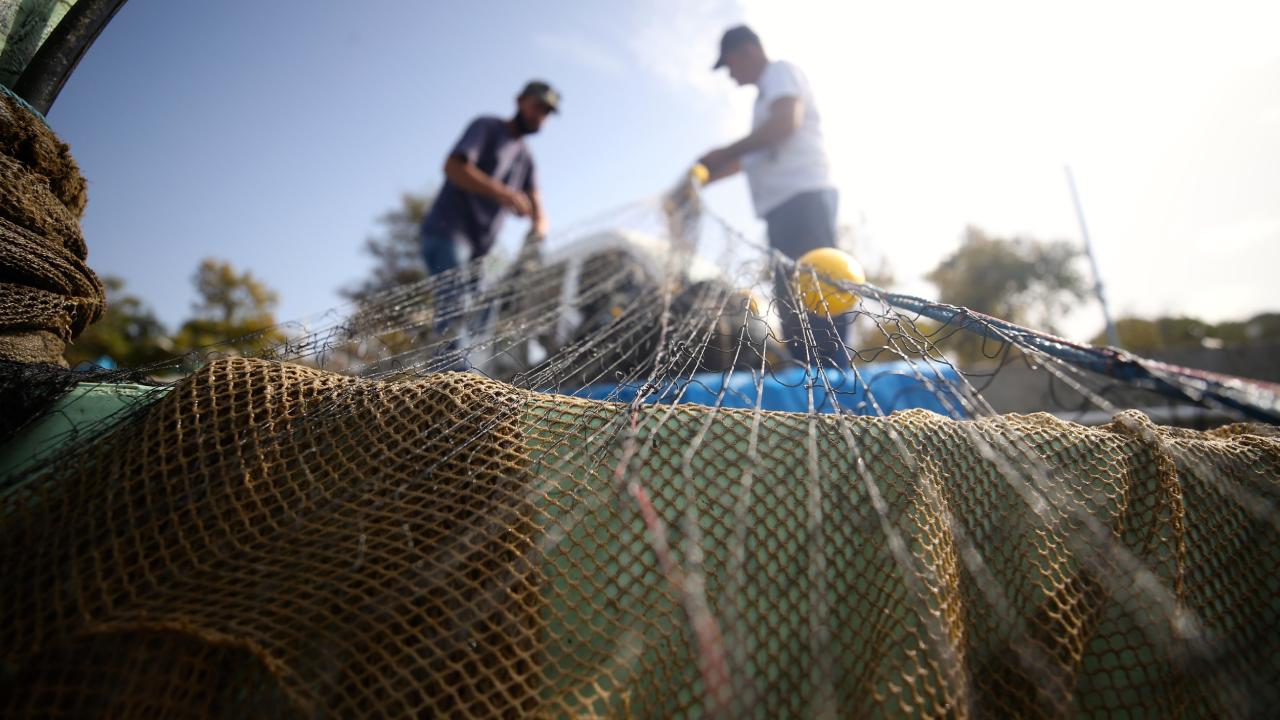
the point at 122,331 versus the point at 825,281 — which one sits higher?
the point at 122,331

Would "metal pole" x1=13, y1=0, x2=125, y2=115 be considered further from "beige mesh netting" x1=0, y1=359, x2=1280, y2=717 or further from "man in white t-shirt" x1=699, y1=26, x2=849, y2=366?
"man in white t-shirt" x1=699, y1=26, x2=849, y2=366

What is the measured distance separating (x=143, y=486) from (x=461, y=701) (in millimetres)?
642

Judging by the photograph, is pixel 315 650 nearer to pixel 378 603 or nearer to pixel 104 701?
pixel 378 603

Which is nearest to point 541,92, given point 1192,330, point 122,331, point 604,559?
point 604,559

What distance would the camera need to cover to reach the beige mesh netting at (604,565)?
0.78 metres

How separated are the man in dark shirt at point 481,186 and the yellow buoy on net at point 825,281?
214 centimetres

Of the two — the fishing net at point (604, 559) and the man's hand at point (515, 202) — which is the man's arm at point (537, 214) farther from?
the fishing net at point (604, 559)

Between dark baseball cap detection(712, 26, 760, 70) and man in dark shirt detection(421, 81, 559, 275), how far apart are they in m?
1.20

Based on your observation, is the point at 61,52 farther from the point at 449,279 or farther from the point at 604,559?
the point at 604,559

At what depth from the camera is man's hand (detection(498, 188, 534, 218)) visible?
11.9 ft

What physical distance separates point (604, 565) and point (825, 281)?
4.89 ft

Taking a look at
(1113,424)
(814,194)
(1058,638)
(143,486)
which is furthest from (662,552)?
(814,194)

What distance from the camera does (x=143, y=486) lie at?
3.06 ft

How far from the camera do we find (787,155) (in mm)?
3018
